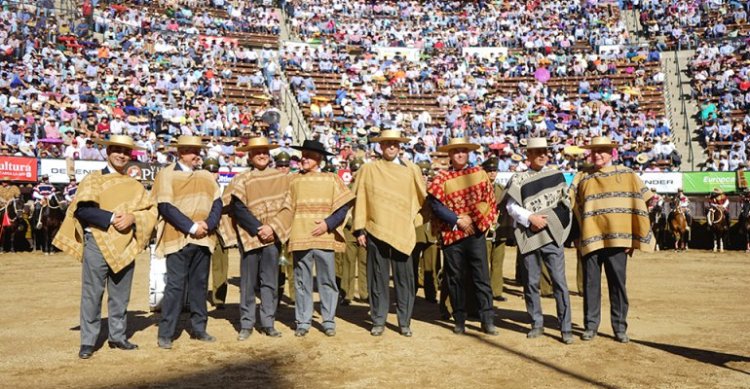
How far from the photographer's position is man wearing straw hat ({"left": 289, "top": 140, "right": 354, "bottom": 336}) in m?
7.00

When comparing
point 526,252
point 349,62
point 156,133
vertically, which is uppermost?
point 349,62

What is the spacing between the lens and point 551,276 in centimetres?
693

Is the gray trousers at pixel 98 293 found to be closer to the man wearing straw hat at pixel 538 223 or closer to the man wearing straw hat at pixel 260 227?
the man wearing straw hat at pixel 260 227

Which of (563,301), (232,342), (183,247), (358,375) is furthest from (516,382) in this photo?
(183,247)

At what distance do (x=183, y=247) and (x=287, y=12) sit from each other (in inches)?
1402

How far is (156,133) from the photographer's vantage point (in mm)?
25172

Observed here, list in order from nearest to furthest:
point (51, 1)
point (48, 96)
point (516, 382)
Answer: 1. point (516, 382)
2. point (48, 96)
3. point (51, 1)

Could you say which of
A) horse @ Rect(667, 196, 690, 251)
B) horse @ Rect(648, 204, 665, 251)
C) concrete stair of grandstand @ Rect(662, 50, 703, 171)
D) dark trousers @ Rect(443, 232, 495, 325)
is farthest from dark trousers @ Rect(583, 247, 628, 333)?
concrete stair of grandstand @ Rect(662, 50, 703, 171)

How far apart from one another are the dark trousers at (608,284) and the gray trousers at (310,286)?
2567mm

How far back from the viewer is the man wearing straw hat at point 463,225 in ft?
23.2

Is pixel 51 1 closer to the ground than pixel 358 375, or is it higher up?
higher up

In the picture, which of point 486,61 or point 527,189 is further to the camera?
point 486,61

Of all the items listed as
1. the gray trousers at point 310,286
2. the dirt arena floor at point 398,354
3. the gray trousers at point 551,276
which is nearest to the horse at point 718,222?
the dirt arena floor at point 398,354

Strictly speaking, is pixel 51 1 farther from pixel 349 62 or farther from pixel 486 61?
pixel 486 61
